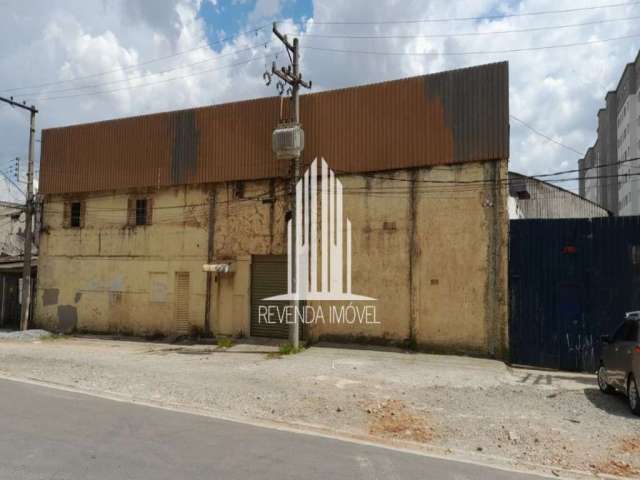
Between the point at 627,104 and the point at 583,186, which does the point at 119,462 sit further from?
the point at 583,186

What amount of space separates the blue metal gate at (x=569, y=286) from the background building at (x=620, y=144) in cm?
4572

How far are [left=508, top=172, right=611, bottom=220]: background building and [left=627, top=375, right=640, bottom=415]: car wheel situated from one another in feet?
31.0

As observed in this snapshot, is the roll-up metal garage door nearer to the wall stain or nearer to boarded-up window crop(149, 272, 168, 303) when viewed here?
boarded-up window crop(149, 272, 168, 303)

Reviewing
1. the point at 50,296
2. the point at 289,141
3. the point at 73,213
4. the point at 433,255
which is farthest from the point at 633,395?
the point at 50,296

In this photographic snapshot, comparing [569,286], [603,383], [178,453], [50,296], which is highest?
[569,286]

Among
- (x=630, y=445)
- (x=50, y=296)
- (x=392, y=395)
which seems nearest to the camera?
(x=630, y=445)

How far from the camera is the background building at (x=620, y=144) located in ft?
196

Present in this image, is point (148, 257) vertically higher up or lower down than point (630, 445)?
higher up

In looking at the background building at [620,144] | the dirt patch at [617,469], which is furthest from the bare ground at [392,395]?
the background building at [620,144]

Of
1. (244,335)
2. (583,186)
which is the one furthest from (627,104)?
(244,335)

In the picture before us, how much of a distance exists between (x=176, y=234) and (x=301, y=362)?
8500 mm

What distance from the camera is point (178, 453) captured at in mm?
6102

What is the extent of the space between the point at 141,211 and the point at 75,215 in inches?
151

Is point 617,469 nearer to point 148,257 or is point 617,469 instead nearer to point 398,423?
point 398,423
